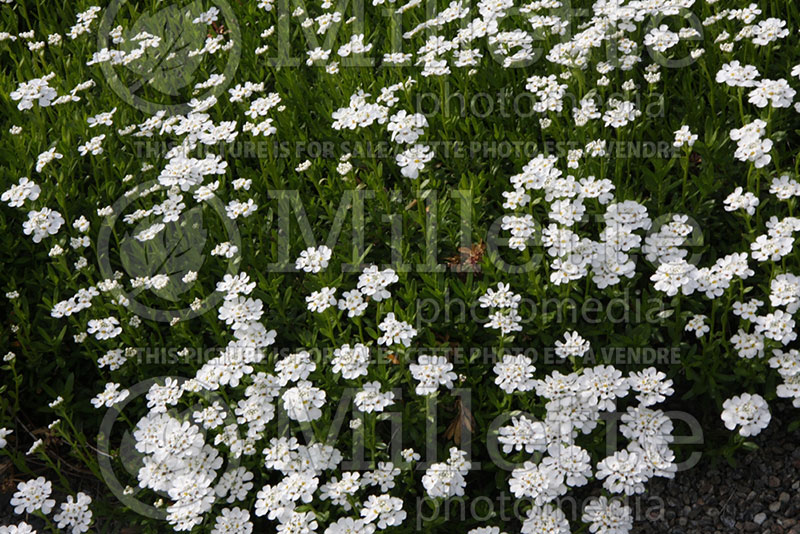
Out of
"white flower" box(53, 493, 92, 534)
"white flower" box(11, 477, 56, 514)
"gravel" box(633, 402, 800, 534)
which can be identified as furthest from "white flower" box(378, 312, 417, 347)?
"white flower" box(11, 477, 56, 514)

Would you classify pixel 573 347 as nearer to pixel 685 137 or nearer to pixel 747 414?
pixel 747 414

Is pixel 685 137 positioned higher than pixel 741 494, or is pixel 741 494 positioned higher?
pixel 685 137

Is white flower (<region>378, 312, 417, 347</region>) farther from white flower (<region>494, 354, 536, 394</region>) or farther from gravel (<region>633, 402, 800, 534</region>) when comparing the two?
gravel (<region>633, 402, 800, 534</region>)

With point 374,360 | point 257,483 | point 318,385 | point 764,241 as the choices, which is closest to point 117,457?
point 257,483

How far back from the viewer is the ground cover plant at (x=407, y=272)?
13.0 feet

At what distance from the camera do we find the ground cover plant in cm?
396

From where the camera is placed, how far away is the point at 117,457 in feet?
14.5

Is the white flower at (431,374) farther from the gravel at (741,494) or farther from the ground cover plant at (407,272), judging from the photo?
the gravel at (741,494)

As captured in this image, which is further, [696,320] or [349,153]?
[349,153]

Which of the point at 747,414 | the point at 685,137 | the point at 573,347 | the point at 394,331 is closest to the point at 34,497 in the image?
the point at 394,331

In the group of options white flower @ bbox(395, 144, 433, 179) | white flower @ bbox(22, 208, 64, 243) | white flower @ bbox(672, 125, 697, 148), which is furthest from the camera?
white flower @ bbox(22, 208, 64, 243)

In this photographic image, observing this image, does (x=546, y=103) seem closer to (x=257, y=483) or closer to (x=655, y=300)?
(x=655, y=300)

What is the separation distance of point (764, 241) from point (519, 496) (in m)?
1.66

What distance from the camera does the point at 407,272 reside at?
14.7 feet
